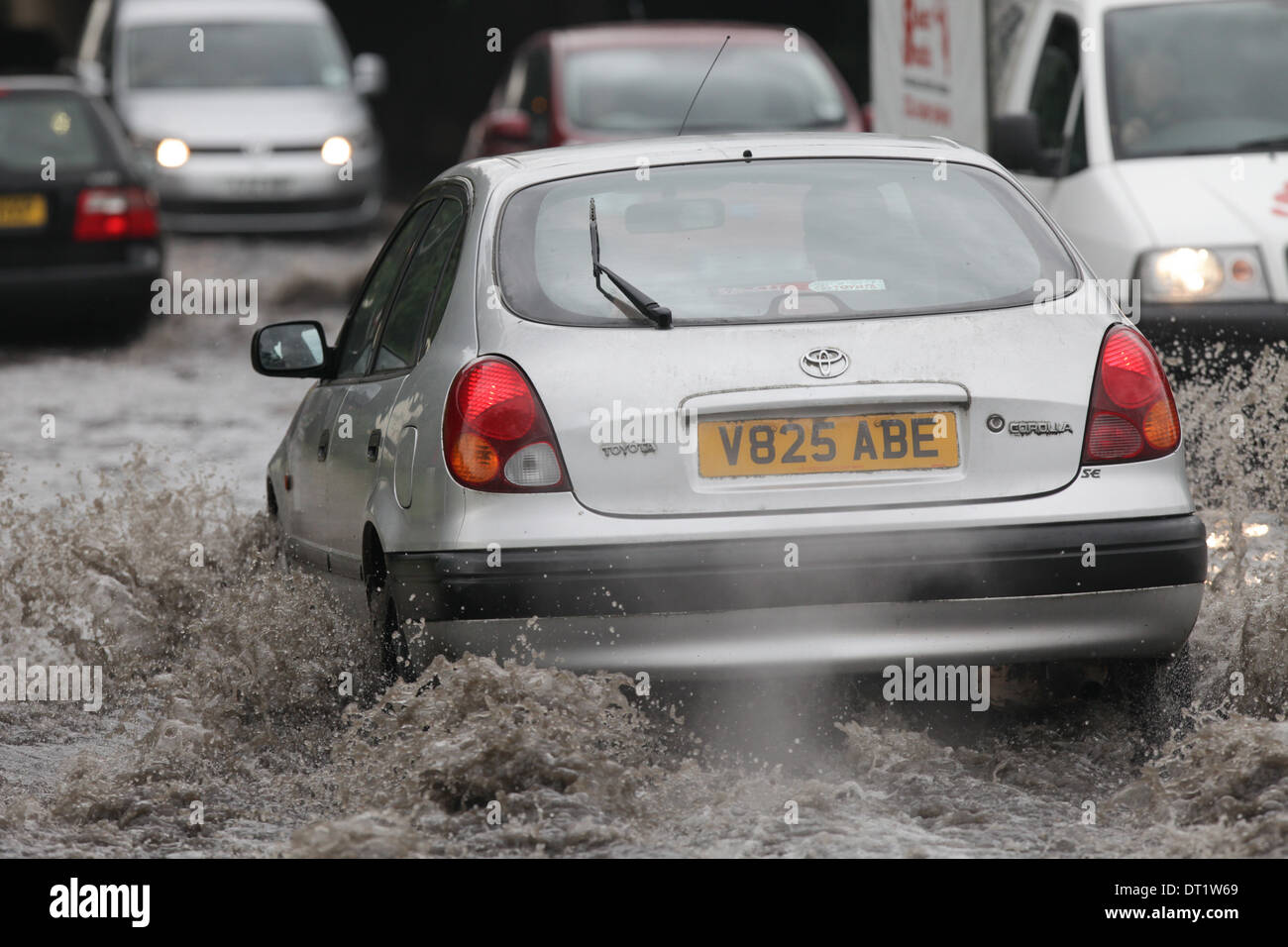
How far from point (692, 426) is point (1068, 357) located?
88 centimetres

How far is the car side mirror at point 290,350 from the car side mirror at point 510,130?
7.46 meters

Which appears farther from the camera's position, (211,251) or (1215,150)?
(211,251)

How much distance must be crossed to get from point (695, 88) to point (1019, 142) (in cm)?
472

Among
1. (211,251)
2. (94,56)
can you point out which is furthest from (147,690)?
(94,56)

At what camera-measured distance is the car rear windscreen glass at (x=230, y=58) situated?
61.8ft

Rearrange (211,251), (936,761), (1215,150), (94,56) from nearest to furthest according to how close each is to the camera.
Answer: (936,761) < (1215,150) < (211,251) < (94,56)

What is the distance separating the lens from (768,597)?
4863mm

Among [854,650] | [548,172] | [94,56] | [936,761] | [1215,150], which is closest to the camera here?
[854,650]

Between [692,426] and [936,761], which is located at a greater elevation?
[692,426]

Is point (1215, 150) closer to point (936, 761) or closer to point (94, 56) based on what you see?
point (936, 761)

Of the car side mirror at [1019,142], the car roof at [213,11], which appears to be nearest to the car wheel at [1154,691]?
the car side mirror at [1019,142]

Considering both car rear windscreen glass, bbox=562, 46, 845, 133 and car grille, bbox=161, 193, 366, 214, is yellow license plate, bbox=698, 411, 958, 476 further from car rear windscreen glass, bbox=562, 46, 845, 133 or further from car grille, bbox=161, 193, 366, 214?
car grille, bbox=161, 193, 366, 214

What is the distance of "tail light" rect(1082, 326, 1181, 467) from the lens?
5.08 metres
